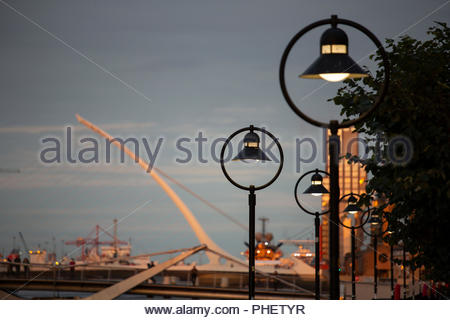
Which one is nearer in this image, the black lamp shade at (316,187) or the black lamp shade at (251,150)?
the black lamp shade at (251,150)

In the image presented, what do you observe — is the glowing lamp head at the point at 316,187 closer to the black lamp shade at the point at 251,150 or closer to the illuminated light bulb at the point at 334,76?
the black lamp shade at the point at 251,150

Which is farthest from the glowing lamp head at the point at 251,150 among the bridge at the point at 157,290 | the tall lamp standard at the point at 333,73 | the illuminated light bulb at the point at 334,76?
the bridge at the point at 157,290

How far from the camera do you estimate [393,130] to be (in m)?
18.8

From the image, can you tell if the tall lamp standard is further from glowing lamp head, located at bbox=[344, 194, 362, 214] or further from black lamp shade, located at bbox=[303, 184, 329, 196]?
black lamp shade, located at bbox=[303, 184, 329, 196]

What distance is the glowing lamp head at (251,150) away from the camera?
60.1 feet

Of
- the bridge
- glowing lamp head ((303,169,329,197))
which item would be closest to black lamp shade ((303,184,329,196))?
glowing lamp head ((303,169,329,197))

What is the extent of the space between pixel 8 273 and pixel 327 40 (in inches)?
2320

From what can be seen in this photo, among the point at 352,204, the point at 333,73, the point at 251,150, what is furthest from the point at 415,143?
the point at 333,73

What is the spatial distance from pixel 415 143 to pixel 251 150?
3558 millimetres

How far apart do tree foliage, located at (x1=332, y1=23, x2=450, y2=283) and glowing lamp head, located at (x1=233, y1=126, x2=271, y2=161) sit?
2.27m

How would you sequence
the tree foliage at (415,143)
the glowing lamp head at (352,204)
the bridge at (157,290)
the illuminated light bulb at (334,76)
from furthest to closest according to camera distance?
the bridge at (157,290)
the glowing lamp head at (352,204)
the tree foliage at (415,143)
the illuminated light bulb at (334,76)

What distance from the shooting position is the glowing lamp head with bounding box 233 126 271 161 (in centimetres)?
1833
